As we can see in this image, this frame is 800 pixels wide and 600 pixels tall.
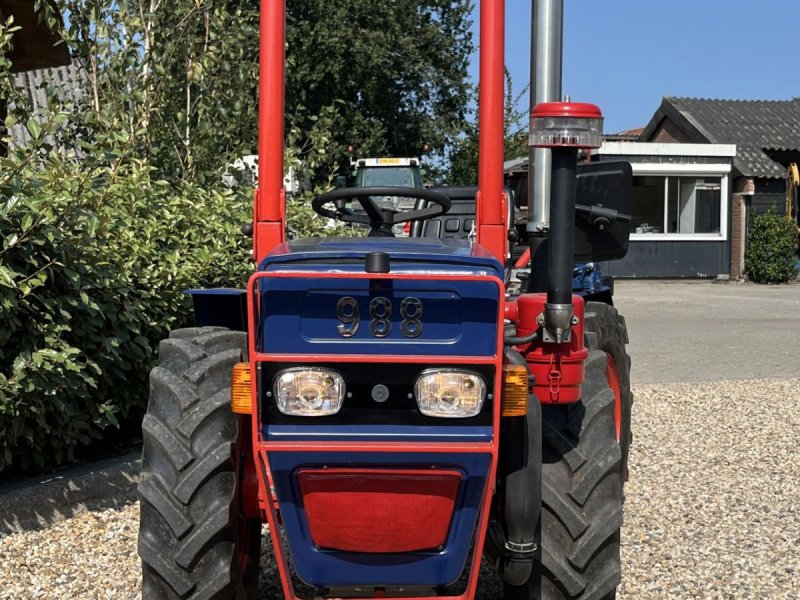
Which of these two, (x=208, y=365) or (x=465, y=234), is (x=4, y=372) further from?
(x=465, y=234)

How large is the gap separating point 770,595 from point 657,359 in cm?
741

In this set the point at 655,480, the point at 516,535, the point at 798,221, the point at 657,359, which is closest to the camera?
the point at 516,535

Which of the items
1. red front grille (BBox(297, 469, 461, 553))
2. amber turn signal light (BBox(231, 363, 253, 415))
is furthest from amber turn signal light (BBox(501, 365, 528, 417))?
amber turn signal light (BBox(231, 363, 253, 415))

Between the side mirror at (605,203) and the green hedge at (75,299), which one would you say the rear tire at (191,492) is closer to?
the side mirror at (605,203)

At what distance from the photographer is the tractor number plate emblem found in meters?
2.74

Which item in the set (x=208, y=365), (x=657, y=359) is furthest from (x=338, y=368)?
(x=657, y=359)

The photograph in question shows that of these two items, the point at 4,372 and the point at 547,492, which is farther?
the point at 4,372

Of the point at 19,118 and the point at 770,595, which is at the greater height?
the point at 19,118

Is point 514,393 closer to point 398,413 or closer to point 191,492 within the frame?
point 398,413

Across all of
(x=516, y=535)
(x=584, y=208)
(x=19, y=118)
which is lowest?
(x=516, y=535)

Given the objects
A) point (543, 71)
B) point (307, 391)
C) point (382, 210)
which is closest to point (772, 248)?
point (543, 71)

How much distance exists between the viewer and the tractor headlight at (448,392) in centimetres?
274

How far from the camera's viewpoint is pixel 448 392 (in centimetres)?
274

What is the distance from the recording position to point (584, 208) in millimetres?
3369
